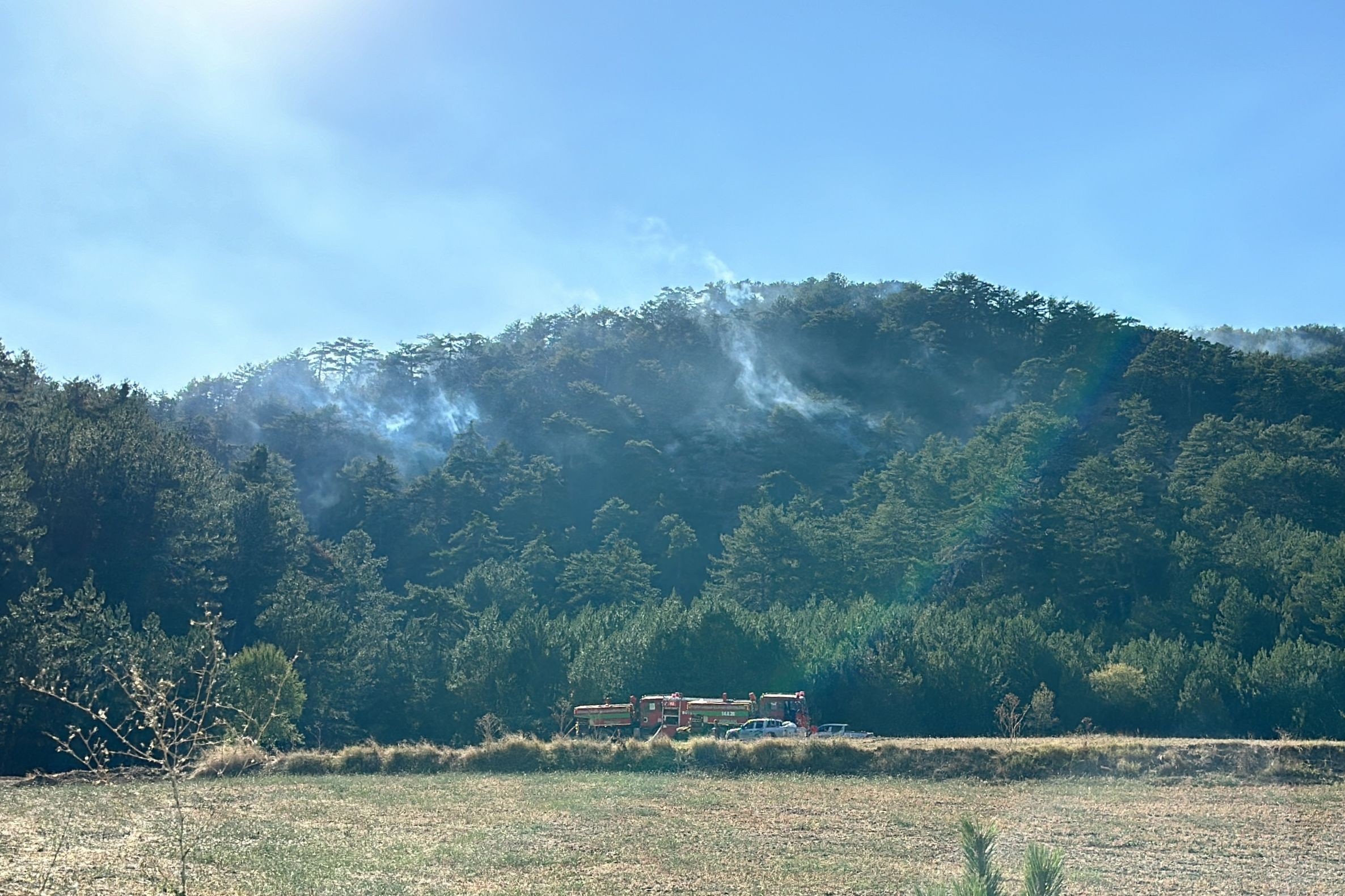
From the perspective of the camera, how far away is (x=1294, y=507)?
69.1m

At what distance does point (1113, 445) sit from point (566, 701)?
2139 inches

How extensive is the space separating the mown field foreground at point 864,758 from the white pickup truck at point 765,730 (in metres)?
4.47

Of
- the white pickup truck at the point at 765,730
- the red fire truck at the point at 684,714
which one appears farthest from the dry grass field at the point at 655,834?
the red fire truck at the point at 684,714

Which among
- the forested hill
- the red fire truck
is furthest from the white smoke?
the red fire truck

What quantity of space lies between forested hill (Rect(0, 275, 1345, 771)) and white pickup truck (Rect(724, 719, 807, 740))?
44.4 ft

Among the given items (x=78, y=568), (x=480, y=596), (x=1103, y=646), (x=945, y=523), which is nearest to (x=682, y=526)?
(x=480, y=596)

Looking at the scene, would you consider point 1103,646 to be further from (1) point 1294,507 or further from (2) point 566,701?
(2) point 566,701

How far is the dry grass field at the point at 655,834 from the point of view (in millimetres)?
17266

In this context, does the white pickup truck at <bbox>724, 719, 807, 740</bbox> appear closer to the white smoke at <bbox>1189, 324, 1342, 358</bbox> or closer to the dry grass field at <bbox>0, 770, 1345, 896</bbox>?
the dry grass field at <bbox>0, 770, 1345, 896</bbox>

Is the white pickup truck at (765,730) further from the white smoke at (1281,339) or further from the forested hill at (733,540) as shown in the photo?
the white smoke at (1281,339)

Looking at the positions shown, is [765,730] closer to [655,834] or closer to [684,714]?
[684,714]

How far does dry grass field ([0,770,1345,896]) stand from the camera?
17266mm

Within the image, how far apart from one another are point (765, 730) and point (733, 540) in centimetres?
4206

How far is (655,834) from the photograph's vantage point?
22.1 meters
